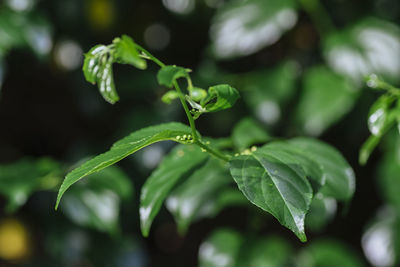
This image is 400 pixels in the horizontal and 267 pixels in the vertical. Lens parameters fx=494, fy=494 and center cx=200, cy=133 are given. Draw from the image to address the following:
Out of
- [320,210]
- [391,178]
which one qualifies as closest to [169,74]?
[320,210]

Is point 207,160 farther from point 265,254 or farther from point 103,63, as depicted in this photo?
point 265,254

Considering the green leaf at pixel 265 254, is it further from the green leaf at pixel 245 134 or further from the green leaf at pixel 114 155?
the green leaf at pixel 114 155

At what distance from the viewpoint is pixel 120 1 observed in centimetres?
133

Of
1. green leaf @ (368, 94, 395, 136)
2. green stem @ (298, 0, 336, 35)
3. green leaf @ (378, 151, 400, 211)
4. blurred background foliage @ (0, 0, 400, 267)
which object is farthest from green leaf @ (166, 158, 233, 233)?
green stem @ (298, 0, 336, 35)

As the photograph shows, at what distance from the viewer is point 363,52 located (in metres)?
1.11

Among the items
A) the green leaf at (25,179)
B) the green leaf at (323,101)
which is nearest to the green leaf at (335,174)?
the green leaf at (323,101)

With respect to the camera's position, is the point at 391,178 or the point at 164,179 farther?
the point at 391,178

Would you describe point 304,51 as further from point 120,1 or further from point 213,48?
point 120,1

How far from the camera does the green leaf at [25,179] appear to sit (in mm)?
961

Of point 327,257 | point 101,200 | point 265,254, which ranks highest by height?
point 101,200

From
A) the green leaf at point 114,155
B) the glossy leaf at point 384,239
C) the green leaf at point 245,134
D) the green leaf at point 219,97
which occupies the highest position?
the green leaf at point 219,97

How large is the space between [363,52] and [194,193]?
21.5 inches

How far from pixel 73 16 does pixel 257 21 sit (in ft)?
1.60

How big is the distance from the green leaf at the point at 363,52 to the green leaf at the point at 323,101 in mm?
35
